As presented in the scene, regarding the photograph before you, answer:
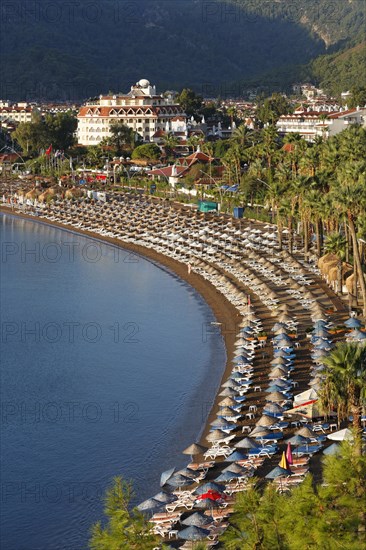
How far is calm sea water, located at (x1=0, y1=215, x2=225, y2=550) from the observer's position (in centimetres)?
3844

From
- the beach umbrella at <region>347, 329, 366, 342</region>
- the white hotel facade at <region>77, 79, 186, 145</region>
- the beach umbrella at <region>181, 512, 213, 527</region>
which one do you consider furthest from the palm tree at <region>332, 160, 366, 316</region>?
the white hotel facade at <region>77, 79, 186, 145</region>

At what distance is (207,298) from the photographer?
67500 millimetres

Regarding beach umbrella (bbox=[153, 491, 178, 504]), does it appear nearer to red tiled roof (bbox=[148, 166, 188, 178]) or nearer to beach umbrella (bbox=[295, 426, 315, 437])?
beach umbrella (bbox=[295, 426, 315, 437])

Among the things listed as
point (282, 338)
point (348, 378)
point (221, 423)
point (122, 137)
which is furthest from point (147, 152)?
point (348, 378)

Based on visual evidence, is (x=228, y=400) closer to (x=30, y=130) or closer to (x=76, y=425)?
(x=76, y=425)

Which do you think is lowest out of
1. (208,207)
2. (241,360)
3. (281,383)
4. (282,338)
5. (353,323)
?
(281,383)

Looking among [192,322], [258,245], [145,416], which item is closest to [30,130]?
[258,245]

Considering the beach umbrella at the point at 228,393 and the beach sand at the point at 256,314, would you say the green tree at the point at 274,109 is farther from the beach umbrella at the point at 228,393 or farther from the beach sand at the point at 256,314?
the beach umbrella at the point at 228,393

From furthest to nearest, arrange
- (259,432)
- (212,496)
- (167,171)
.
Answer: (167,171) < (259,432) < (212,496)

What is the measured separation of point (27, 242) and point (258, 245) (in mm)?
31068

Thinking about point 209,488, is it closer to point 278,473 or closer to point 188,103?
point 278,473

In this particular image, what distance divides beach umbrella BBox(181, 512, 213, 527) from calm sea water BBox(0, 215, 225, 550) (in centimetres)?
359

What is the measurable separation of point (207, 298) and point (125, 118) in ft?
295

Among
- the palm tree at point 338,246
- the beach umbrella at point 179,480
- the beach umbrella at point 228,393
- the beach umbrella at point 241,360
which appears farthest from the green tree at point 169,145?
the beach umbrella at point 179,480
